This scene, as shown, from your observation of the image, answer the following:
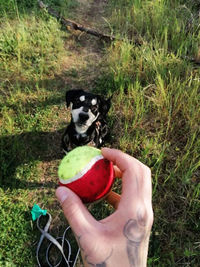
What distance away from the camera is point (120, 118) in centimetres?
322

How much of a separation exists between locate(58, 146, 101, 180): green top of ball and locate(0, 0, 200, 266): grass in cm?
89

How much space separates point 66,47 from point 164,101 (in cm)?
227

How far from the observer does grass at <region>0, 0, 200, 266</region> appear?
2.39m

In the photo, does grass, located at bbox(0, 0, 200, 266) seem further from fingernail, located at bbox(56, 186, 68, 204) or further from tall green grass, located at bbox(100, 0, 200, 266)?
fingernail, located at bbox(56, 186, 68, 204)

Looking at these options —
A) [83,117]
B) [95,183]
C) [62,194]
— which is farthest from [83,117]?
[62,194]

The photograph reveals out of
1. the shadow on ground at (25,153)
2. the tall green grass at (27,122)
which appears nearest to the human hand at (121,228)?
the tall green grass at (27,122)

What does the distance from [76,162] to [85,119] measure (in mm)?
767

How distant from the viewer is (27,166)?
2.84 meters

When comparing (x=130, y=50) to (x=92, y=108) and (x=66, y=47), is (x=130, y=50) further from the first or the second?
(x=92, y=108)

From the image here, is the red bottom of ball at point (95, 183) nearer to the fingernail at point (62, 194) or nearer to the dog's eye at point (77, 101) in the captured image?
the fingernail at point (62, 194)

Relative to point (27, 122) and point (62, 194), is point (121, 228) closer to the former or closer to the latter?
point (62, 194)

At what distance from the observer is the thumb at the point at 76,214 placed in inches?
53.3

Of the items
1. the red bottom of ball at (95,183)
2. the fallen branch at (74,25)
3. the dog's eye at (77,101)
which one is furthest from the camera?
the fallen branch at (74,25)

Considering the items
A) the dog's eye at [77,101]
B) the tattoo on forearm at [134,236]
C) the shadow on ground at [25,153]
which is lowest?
the shadow on ground at [25,153]
